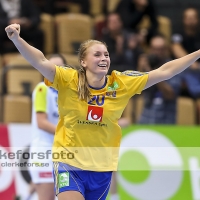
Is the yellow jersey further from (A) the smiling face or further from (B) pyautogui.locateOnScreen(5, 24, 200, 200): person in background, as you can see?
(A) the smiling face

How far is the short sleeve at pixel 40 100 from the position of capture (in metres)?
6.72

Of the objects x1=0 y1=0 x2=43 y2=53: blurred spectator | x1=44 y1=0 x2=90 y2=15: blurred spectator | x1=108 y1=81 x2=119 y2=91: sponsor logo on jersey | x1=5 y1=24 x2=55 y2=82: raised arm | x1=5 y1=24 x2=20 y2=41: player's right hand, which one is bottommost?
x1=108 y1=81 x2=119 y2=91: sponsor logo on jersey

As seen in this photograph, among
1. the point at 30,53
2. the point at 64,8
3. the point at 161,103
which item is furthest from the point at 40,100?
the point at 64,8

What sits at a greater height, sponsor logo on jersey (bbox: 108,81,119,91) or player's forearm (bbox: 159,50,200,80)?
player's forearm (bbox: 159,50,200,80)

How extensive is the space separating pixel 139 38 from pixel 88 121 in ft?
20.0

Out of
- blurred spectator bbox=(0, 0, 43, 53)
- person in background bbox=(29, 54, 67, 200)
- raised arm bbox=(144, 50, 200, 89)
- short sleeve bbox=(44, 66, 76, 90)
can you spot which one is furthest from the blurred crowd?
short sleeve bbox=(44, 66, 76, 90)

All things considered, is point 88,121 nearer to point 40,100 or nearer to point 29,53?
point 29,53

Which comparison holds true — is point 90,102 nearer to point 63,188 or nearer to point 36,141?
point 63,188

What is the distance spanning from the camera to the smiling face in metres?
5.18

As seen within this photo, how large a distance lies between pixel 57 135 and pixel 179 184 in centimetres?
352

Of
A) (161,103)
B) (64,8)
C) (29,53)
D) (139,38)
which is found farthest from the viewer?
(64,8)

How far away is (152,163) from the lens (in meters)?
8.48

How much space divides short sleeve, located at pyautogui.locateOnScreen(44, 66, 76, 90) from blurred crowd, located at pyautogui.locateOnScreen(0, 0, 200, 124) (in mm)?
3928

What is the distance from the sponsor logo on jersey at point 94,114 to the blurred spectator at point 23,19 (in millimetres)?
5757
